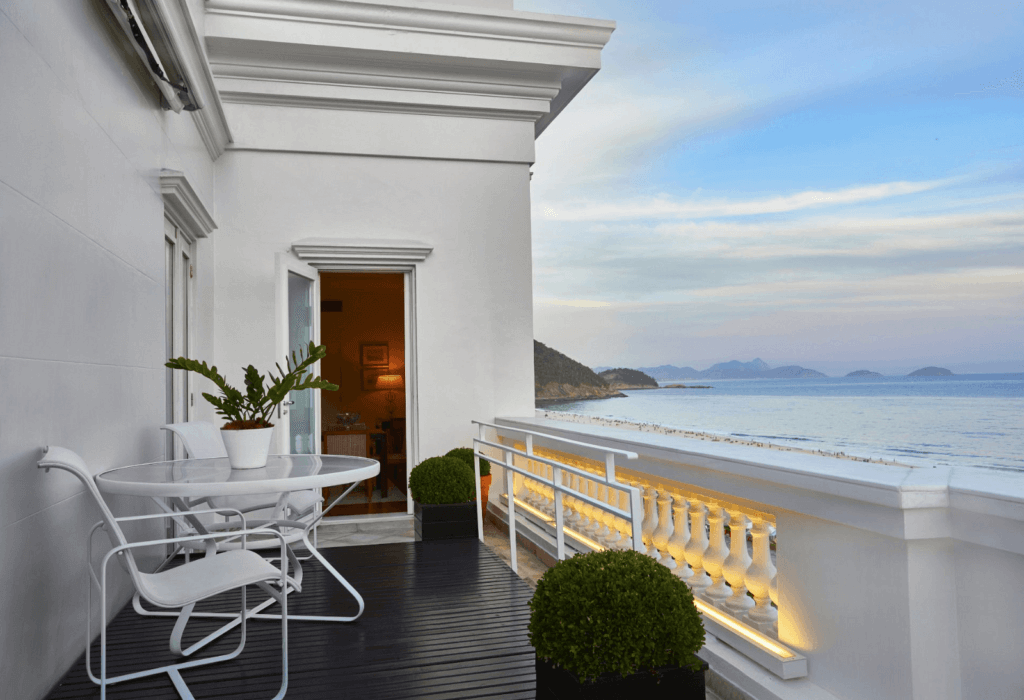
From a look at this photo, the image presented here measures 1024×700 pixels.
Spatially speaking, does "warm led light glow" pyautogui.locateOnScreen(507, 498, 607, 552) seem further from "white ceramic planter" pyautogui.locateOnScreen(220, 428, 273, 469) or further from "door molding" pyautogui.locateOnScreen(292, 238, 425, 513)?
"white ceramic planter" pyautogui.locateOnScreen(220, 428, 273, 469)

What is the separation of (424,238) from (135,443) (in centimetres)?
319

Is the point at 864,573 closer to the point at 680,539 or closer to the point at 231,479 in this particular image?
the point at 680,539

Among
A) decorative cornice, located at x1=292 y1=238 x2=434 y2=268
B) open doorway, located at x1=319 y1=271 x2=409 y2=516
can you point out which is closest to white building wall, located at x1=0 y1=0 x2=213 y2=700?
decorative cornice, located at x1=292 y1=238 x2=434 y2=268

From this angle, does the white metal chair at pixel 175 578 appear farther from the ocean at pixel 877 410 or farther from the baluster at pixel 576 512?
the ocean at pixel 877 410

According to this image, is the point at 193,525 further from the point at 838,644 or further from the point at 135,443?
the point at 838,644

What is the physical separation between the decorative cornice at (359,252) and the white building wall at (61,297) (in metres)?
2.15

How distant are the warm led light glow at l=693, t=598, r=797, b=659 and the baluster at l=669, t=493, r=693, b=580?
19cm

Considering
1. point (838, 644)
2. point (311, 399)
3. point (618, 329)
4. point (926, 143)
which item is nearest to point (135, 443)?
point (311, 399)

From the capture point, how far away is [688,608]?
1816mm

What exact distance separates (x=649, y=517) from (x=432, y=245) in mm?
3598

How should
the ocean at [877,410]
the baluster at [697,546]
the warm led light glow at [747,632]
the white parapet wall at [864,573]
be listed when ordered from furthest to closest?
the ocean at [877,410], the baluster at [697,546], the warm led light glow at [747,632], the white parapet wall at [864,573]

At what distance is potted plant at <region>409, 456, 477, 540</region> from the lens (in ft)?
15.1

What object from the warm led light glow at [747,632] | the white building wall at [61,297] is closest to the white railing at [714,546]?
the warm led light glow at [747,632]

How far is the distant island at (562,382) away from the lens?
15898 mm
